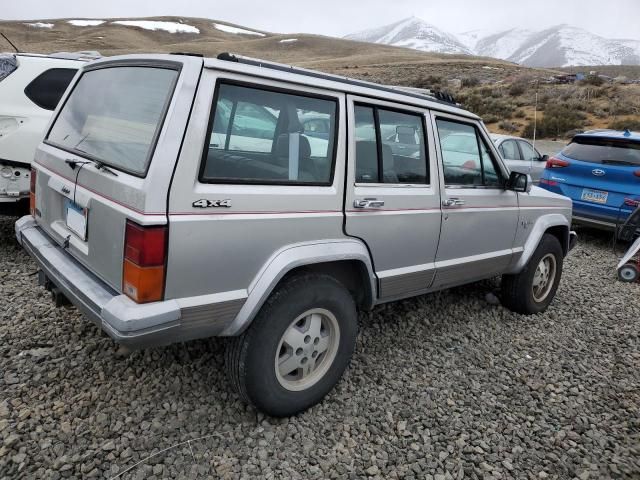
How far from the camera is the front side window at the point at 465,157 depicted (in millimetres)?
3304

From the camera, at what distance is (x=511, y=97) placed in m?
28.5

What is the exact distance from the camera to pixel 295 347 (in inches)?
100

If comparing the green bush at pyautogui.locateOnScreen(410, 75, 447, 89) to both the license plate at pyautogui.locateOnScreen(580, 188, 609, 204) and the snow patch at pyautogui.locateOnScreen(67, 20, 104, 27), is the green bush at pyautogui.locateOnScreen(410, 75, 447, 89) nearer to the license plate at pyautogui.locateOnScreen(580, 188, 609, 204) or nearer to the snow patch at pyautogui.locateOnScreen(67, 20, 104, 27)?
the license plate at pyautogui.locateOnScreen(580, 188, 609, 204)

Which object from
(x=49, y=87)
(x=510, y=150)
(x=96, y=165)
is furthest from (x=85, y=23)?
(x=96, y=165)

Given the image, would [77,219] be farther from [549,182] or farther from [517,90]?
[517,90]

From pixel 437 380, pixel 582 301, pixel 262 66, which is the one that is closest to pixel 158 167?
pixel 262 66

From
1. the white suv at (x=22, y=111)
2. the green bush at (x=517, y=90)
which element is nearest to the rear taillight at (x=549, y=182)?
the white suv at (x=22, y=111)

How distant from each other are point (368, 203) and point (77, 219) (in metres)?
1.58

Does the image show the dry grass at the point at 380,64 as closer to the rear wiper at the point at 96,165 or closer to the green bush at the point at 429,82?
the green bush at the point at 429,82

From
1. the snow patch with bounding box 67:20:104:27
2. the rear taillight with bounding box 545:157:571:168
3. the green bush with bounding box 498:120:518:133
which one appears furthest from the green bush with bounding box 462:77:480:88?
the snow patch with bounding box 67:20:104:27

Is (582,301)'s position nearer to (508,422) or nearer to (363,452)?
(508,422)

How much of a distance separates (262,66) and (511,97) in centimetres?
2982

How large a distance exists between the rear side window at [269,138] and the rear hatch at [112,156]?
Answer: 0.20 meters

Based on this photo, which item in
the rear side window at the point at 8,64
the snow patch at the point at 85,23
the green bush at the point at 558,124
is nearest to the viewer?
the rear side window at the point at 8,64
